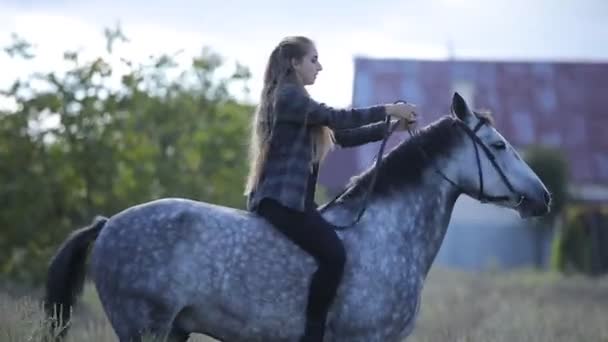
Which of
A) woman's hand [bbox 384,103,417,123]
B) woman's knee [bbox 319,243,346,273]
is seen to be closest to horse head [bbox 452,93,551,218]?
woman's hand [bbox 384,103,417,123]

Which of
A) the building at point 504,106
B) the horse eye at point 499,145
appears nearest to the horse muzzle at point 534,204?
the horse eye at point 499,145

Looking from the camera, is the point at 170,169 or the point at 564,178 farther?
the point at 564,178

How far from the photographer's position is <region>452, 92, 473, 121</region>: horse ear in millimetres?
7734

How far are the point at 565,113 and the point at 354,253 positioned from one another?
38.1 meters

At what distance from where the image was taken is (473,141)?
7777 millimetres

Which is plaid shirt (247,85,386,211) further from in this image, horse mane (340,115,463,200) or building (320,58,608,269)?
building (320,58,608,269)

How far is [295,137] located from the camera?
24.0 ft

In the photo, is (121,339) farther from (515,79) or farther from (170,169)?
(515,79)

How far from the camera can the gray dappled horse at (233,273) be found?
23.5 feet

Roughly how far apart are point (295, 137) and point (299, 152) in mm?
93

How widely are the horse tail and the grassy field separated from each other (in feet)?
0.45

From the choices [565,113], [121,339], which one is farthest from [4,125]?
[565,113]

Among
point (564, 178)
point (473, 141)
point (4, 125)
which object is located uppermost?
point (473, 141)

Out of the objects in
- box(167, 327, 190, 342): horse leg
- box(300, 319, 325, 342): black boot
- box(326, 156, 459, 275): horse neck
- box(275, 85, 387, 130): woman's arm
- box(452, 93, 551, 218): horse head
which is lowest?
Result: box(167, 327, 190, 342): horse leg
